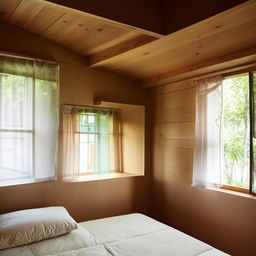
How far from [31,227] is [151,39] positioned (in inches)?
72.6

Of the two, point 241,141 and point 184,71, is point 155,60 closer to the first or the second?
point 184,71

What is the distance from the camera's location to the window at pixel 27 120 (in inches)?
96.2

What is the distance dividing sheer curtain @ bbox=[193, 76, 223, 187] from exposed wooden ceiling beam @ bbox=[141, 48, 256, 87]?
0.14m

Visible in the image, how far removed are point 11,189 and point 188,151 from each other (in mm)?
1995

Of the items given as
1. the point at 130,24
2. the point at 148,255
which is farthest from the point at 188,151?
the point at 130,24

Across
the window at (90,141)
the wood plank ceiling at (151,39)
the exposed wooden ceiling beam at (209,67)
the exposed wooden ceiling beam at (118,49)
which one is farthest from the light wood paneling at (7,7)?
the exposed wooden ceiling beam at (209,67)

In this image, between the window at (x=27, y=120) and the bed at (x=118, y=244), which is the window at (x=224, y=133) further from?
the window at (x=27, y=120)

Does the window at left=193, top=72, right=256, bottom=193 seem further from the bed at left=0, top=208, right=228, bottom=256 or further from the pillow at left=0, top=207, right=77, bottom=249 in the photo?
the pillow at left=0, top=207, right=77, bottom=249

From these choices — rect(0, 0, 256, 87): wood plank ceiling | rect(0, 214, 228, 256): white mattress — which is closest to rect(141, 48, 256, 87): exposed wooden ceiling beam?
rect(0, 0, 256, 87): wood plank ceiling

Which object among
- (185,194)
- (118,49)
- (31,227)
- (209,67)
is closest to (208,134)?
(209,67)

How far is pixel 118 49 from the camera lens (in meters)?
2.47

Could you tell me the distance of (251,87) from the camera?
92.4 inches

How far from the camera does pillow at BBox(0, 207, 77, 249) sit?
5.99 ft

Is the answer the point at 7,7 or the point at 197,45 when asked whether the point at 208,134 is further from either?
the point at 7,7
